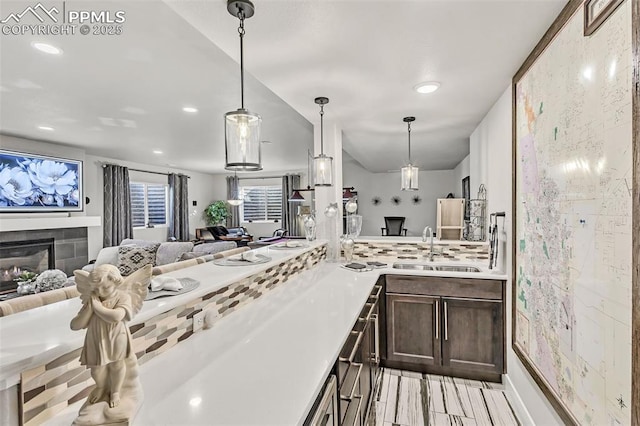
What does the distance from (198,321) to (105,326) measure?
71cm

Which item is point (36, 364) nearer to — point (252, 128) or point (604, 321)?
point (252, 128)

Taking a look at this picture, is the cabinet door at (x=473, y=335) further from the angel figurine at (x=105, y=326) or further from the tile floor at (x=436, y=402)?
the angel figurine at (x=105, y=326)

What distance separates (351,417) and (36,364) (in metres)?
1.34

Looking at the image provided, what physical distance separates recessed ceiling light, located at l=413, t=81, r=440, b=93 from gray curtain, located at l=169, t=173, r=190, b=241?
7.65 metres

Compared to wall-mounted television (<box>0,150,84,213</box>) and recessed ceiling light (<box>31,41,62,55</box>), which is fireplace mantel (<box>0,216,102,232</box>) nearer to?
wall-mounted television (<box>0,150,84,213</box>)

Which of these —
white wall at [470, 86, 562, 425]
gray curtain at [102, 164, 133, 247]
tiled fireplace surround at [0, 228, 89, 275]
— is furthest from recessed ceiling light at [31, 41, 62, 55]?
gray curtain at [102, 164, 133, 247]

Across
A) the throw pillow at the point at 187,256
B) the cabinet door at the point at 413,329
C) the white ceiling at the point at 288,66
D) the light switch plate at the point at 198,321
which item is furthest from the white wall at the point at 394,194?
the light switch plate at the point at 198,321

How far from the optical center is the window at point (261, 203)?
10.1 m

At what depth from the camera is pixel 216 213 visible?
977 cm

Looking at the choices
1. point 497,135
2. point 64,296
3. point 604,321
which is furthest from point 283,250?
point 497,135

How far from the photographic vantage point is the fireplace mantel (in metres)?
4.72

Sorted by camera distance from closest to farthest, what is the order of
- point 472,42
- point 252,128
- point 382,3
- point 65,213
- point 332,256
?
point 382,3
point 252,128
point 472,42
point 332,256
point 65,213

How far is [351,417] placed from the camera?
1586 millimetres

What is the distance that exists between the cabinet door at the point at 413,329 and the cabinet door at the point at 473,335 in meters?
0.08
